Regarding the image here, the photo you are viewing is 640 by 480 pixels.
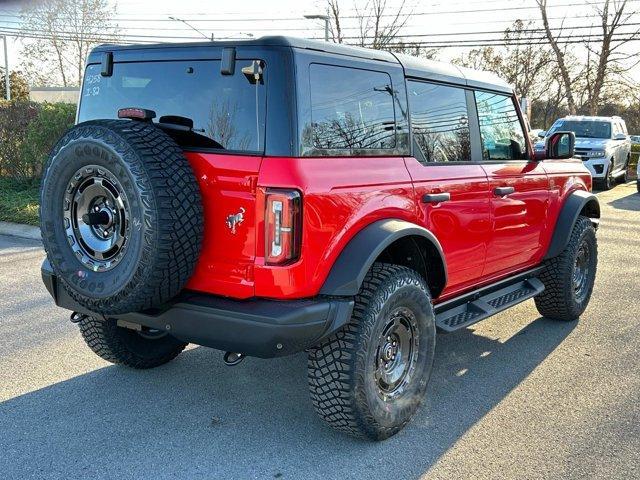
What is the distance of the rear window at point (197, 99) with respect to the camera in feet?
9.02

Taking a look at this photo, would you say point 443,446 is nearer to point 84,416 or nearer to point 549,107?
point 84,416

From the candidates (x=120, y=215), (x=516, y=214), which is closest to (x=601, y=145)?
(x=516, y=214)

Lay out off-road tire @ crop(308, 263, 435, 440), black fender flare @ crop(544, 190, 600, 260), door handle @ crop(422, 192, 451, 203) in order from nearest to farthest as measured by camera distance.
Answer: off-road tire @ crop(308, 263, 435, 440) → door handle @ crop(422, 192, 451, 203) → black fender flare @ crop(544, 190, 600, 260)

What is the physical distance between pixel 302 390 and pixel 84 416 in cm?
129

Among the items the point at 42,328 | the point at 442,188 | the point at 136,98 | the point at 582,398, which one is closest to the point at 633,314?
the point at 582,398

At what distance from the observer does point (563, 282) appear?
4.91 metres

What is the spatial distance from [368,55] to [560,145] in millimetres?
2250

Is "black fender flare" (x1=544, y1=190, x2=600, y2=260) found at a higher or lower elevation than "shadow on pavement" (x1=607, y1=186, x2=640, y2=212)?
higher

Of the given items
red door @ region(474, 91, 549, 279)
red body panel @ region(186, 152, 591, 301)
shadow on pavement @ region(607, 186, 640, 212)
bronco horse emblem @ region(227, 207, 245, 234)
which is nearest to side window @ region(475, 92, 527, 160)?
red door @ region(474, 91, 549, 279)

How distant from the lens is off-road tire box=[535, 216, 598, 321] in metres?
4.93

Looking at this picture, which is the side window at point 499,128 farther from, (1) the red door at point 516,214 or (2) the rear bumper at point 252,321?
(2) the rear bumper at point 252,321

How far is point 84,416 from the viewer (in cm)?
336

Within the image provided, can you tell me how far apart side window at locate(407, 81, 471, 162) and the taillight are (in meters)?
1.15

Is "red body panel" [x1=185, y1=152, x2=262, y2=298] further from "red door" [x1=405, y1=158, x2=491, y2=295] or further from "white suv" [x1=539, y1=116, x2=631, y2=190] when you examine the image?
"white suv" [x1=539, y1=116, x2=631, y2=190]
